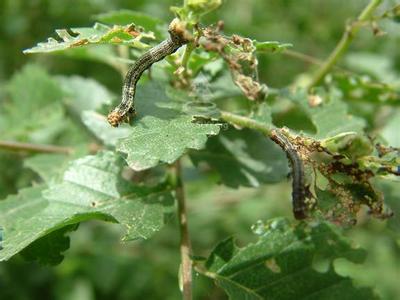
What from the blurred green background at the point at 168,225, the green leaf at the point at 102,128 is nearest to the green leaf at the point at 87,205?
the green leaf at the point at 102,128

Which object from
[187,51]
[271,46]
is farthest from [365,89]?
[187,51]

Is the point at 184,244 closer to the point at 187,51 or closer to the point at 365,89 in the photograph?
the point at 187,51

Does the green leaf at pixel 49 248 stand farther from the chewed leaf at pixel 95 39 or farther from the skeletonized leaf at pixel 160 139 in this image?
the chewed leaf at pixel 95 39

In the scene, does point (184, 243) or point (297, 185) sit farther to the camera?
point (184, 243)

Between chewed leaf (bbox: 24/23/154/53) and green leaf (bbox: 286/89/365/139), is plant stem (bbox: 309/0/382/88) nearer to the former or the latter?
green leaf (bbox: 286/89/365/139)

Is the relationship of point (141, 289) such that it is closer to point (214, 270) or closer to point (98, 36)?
point (214, 270)

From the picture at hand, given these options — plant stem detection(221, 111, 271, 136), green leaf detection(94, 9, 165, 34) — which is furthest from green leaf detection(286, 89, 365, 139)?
green leaf detection(94, 9, 165, 34)
